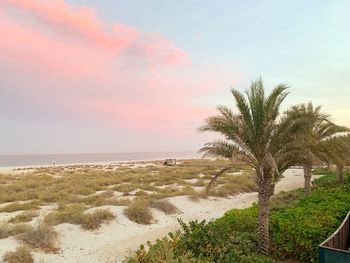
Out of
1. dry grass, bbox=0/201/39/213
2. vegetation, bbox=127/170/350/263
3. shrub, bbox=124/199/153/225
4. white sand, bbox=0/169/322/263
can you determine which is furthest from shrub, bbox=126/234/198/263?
dry grass, bbox=0/201/39/213

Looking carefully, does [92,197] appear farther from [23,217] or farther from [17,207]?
[23,217]

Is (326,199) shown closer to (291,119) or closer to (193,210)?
(291,119)

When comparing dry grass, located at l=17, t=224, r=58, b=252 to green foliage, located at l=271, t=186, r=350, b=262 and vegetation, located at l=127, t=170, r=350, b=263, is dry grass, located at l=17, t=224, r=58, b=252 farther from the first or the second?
green foliage, located at l=271, t=186, r=350, b=262

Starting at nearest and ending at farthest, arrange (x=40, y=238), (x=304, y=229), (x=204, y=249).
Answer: (x=204, y=249), (x=304, y=229), (x=40, y=238)

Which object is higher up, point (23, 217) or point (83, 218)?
point (83, 218)

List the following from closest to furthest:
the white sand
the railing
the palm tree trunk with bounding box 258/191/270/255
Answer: the railing, the palm tree trunk with bounding box 258/191/270/255, the white sand

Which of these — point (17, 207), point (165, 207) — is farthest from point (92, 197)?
point (165, 207)

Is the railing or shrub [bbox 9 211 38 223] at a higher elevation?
the railing

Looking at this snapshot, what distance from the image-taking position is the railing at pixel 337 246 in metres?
7.12

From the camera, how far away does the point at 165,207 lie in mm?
19672

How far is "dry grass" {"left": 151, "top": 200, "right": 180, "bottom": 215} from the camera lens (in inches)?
764

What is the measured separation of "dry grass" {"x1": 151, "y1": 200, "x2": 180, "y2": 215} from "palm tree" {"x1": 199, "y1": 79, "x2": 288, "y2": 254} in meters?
8.58

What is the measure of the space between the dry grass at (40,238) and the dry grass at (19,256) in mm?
1179

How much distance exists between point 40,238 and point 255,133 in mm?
9214
